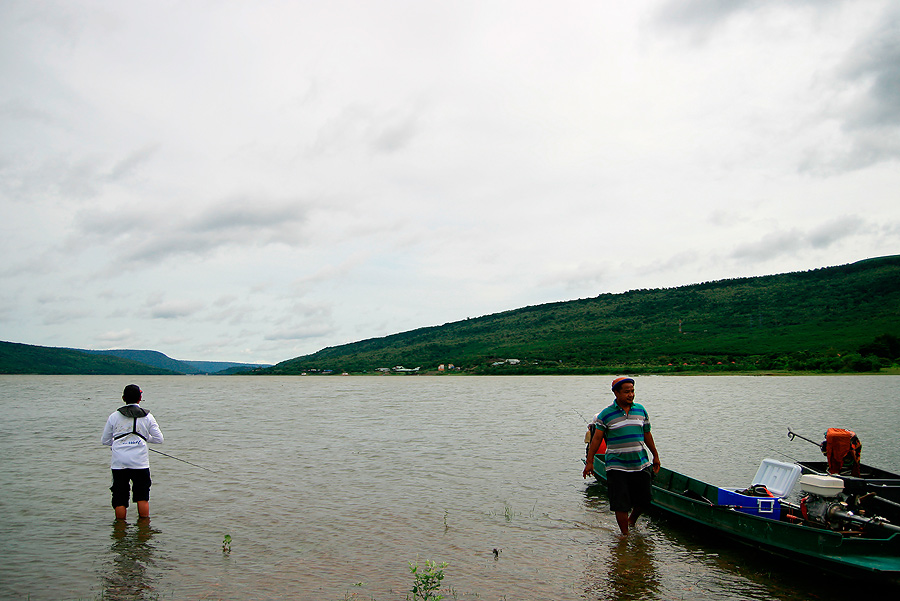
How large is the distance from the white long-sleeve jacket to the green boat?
10930mm

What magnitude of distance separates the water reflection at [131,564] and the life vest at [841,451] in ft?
43.8

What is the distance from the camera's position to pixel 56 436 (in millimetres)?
33375

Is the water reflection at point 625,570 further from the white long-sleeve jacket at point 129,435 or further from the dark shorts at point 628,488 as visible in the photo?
the white long-sleeve jacket at point 129,435

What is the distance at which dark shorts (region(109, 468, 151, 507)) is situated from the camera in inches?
470

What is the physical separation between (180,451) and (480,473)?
14.1m

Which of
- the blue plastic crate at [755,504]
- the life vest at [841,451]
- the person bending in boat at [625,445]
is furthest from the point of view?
the life vest at [841,451]

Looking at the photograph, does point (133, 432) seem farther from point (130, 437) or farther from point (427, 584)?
point (427, 584)

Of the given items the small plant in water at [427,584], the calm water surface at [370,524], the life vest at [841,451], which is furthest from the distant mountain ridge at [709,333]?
the small plant in water at [427,584]

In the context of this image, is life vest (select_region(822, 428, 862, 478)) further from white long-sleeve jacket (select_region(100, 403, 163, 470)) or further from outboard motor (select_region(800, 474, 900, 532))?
white long-sleeve jacket (select_region(100, 403, 163, 470))

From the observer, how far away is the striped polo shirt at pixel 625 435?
10.5m

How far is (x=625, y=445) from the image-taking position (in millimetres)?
10531

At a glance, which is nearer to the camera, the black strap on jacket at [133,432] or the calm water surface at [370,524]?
the calm water surface at [370,524]

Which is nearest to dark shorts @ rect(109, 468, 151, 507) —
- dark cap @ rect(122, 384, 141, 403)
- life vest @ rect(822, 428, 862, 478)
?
dark cap @ rect(122, 384, 141, 403)

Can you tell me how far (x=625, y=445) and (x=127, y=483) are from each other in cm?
984
